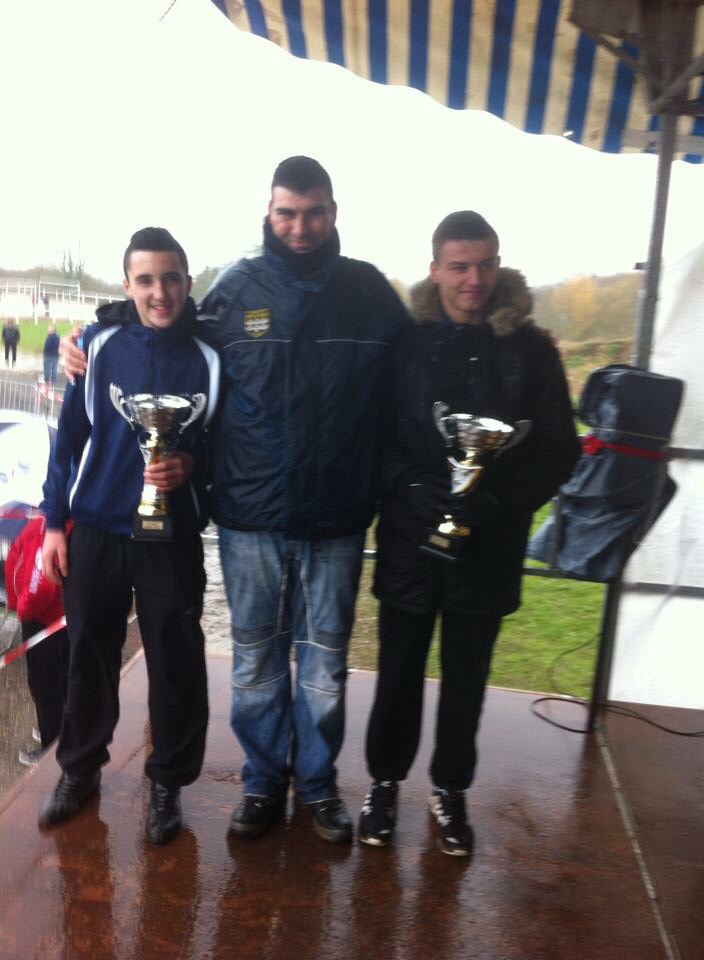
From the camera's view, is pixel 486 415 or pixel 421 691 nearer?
pixel 486 415

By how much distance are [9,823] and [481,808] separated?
1514 mm

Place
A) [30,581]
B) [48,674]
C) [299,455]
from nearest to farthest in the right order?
[299,455] → [30,581] → [48,674]

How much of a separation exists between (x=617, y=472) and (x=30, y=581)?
2142mm

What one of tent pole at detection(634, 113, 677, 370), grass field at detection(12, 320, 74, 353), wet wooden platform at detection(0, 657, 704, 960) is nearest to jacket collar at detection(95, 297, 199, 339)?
grass field at detection(12, 320, 74, 353)

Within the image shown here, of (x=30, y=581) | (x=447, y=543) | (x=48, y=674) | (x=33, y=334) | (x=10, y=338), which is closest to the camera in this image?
(x=447, y=543)

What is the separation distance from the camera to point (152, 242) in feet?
7.43

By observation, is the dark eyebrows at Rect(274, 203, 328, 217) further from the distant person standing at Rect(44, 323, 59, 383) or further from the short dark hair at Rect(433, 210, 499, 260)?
the distant person standing at Rect(44, 323, 59, 383)

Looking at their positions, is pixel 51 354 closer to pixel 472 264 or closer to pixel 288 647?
pixel 288 647

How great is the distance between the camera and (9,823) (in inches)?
97.5

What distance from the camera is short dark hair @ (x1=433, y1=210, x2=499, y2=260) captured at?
2.21 metres

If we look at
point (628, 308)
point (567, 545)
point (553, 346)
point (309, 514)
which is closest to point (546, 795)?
point (567, 545)

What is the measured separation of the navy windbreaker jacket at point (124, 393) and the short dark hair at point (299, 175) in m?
0.43

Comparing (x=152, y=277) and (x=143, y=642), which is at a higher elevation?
(x=152, y=277)

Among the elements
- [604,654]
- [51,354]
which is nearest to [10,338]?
[51,354]
